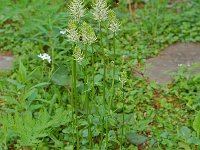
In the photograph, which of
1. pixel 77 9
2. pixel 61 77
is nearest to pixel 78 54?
pixel 77 9

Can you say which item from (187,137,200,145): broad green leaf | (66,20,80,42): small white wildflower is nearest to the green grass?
(187,137,200,145): broad green leaf

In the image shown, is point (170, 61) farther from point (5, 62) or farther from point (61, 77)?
point (5, 62)

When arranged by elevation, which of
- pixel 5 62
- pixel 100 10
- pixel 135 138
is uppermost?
pixel 100 10

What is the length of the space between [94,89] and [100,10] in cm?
97

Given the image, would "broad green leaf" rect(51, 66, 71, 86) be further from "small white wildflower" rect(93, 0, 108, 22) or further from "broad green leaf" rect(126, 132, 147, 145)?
"small white wildflower" rect(93, 0, 108, 22)

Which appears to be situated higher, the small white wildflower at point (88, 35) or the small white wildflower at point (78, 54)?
the small white wildflower at point (88, 35)

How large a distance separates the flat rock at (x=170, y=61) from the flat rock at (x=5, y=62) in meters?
1.20

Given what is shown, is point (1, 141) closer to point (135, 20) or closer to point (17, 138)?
point (17, 138)

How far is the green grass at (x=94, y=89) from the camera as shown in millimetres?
2760

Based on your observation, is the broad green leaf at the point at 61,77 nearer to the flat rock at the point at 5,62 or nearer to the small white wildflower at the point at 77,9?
the flat rock at the point at 5,62

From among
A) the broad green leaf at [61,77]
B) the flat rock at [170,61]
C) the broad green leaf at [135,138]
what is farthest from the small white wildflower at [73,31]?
the flat rock at [170,61]

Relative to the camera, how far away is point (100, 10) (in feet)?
7.20

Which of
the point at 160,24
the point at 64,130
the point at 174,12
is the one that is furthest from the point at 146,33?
the point at 64,130

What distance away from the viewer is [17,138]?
3088mm
